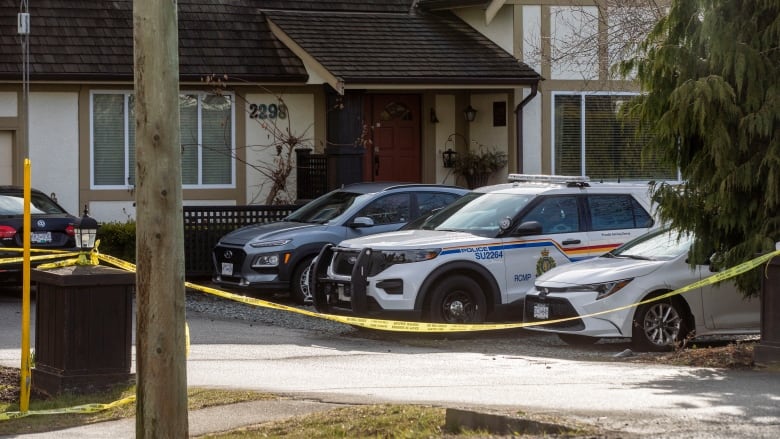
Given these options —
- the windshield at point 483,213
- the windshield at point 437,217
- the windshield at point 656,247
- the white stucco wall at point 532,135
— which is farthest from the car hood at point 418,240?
the white stucco wall at point 532,135

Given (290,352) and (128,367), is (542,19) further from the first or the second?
(128,367)

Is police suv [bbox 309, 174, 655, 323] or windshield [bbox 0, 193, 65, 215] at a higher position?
windshield [bbox 0, 193, 65, 215]

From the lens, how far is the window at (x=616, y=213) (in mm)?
14906

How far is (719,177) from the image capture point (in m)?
11.3

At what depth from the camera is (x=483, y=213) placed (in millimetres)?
14766

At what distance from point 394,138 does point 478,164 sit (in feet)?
5.65

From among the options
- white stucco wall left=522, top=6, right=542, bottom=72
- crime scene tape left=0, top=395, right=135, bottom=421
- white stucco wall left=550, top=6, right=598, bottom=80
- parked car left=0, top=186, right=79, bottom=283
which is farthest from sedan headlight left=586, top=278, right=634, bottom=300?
white stucco wall left=522, top=6, right=542, bottom=72

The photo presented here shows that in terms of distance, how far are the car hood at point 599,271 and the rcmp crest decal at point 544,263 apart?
67 cm

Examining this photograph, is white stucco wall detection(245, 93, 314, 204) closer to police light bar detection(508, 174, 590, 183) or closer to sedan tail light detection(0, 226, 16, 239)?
sedan tail light detection(0, 226, 16, 239)

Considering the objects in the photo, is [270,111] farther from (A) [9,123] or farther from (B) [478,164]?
(A) [9,123]

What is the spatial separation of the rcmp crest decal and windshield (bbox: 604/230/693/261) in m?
0.71

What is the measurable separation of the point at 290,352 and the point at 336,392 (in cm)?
293

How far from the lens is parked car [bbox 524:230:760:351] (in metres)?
12.8

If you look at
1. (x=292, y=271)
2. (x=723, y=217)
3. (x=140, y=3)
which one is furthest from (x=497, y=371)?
(x=292, y=271)
